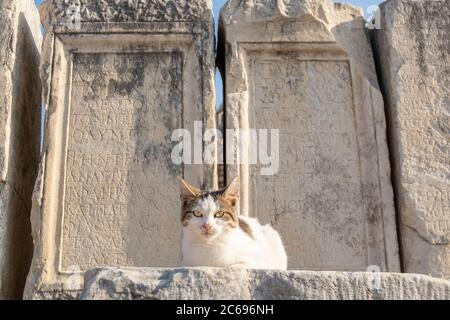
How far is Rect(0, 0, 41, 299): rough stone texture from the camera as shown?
19.5ft

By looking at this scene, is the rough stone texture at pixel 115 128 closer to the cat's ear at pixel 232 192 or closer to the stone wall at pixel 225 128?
the stone wall at pixel 225 128

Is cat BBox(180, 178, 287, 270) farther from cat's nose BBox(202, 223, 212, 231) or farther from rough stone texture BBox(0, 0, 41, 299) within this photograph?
rough stone texture BBox(0, 0, 41, 299)

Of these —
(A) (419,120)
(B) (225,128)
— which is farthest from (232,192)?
(A) (419,120)

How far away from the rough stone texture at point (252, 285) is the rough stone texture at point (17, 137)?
285 centimetres

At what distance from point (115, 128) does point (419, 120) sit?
108 inches

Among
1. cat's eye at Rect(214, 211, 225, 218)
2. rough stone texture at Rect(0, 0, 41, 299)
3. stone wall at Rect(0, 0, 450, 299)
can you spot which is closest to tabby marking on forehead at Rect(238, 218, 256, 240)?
cat's eye at Rect(214, 211, 225, 218)

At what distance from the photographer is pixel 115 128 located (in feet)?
20.6

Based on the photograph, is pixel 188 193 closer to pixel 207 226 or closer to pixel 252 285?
pixel 207 226

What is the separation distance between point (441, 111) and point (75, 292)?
3.60 m

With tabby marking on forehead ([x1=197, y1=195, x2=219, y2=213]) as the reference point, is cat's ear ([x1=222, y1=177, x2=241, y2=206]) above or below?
above

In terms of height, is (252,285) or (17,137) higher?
(17,137)

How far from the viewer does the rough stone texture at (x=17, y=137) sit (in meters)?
5.94

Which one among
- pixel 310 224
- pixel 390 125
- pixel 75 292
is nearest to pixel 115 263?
pixel 75 292

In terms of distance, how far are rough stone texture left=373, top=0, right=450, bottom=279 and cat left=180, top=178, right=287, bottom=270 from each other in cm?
223
